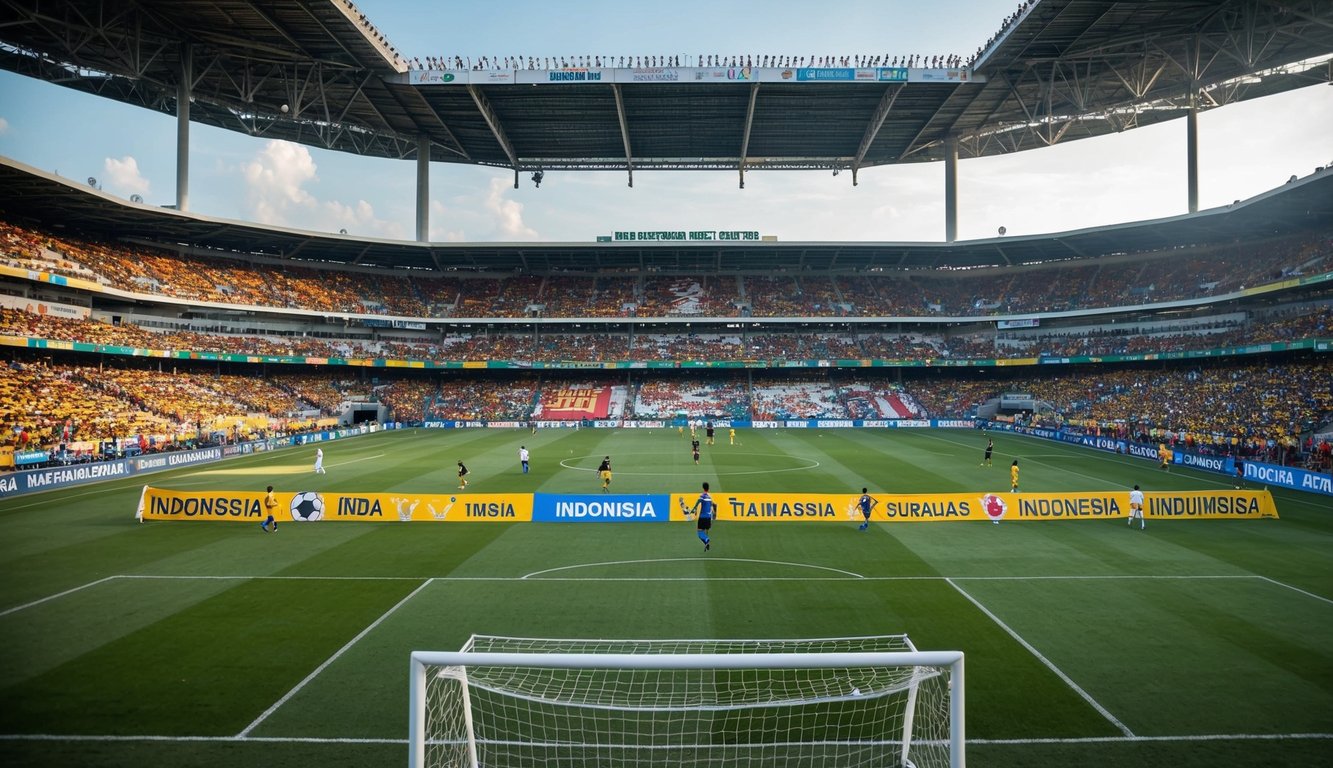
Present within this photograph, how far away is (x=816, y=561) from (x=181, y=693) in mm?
12577

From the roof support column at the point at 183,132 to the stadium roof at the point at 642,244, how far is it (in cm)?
165

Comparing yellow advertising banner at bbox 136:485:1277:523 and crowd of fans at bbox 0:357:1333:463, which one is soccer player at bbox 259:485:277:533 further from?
crowd of fans at bbox 0:357:1333:463

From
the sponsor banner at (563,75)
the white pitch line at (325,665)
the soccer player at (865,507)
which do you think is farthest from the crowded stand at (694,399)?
the white pitch line at (325,665)

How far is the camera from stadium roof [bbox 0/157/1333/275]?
133ft

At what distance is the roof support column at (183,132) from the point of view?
43531 mm

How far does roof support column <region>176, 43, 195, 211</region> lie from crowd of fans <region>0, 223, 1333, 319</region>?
696 cm

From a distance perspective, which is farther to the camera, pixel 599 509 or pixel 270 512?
pixel 599 509

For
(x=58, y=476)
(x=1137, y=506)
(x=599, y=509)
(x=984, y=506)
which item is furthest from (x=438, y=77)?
(x=1137, y=506)

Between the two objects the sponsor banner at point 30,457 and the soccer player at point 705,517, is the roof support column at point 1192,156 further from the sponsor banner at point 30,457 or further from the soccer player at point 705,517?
the sponsor banner at point 30,457

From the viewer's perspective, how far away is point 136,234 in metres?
51.2

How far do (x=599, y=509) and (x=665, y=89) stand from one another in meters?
36.6

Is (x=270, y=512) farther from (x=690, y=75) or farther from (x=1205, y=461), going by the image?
(x=1205, y=461)

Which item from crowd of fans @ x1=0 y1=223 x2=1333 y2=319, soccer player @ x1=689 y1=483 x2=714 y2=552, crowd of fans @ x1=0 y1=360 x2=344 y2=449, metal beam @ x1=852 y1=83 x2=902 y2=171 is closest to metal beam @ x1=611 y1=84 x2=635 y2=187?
crowd of fans @ x1=0 y1=223 x2=1333 y2=319

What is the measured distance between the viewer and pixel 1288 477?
2778 cm
